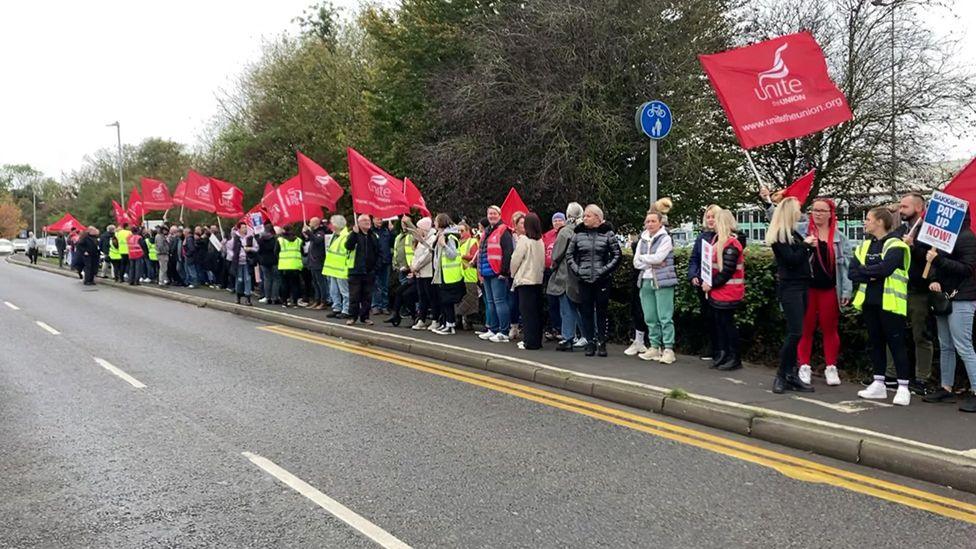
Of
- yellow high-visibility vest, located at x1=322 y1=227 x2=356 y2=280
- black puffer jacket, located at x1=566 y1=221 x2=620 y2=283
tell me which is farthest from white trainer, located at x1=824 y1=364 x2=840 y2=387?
yellow high-visibility vest, located at x1=322 y1=227 x2=356 y2=280

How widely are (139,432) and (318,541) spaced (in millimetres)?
3169

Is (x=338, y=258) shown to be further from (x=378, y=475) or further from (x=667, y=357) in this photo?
(x=378, y=475)

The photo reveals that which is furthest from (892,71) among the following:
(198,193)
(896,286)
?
(198,193)

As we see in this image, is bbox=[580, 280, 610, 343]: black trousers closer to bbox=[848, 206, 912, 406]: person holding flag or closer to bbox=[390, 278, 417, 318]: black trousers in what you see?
bbox=[848, 206, 912, 406]: person holding flag

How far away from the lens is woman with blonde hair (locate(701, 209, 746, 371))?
28.4ft

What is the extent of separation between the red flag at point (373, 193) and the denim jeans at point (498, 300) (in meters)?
2.98

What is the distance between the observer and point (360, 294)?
45.3 ft

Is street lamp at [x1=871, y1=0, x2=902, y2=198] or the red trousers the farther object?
street lamp at [x1=871, y1=0, x2=902, y2=198]

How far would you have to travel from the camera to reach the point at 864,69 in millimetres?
23938

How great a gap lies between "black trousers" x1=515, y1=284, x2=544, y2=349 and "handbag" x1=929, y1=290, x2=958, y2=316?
4873 mm

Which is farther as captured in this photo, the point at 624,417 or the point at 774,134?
the point at 774,134

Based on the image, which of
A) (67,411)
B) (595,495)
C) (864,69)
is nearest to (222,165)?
(864,69)

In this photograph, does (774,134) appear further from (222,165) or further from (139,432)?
(222,165)

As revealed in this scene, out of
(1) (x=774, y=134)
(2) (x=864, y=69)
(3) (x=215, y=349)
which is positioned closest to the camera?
(1) (x=774, y=134)
